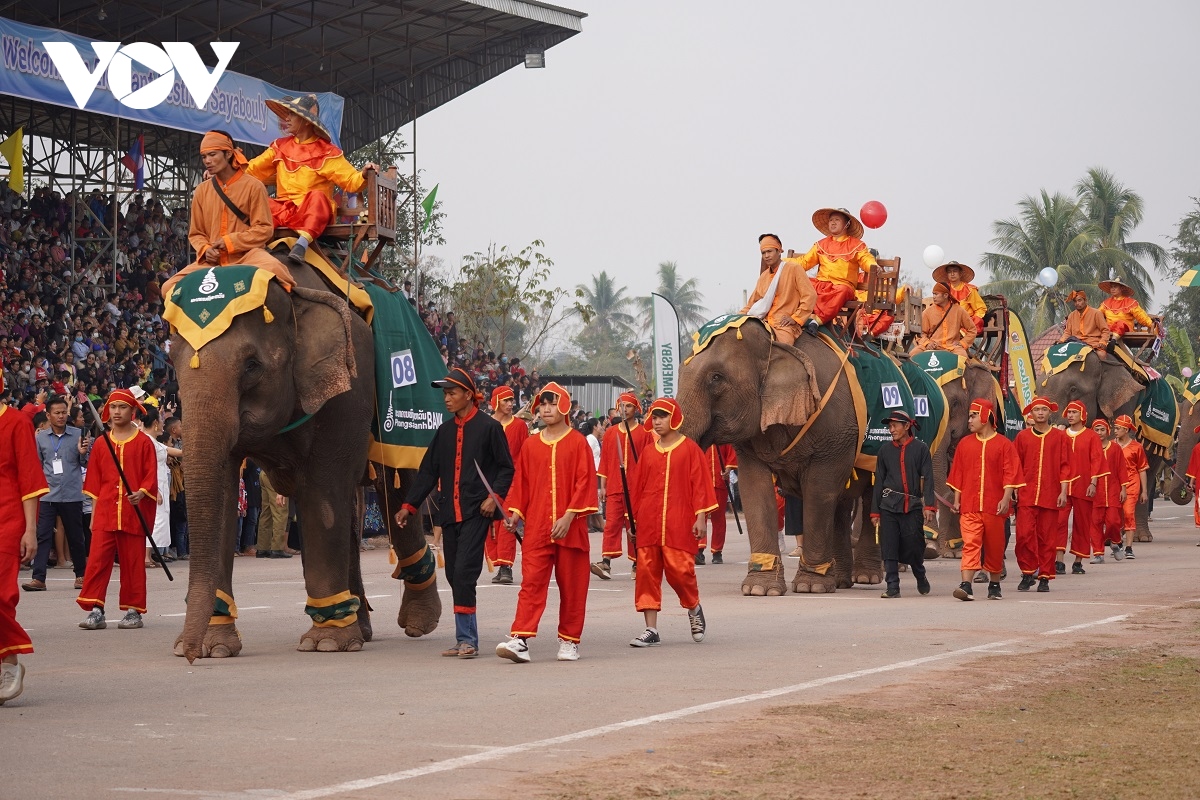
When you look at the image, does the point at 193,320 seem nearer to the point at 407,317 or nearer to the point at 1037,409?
the point at 407,317

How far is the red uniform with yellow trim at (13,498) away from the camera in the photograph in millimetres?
8602

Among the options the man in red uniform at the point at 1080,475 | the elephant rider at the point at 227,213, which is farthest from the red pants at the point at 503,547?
the elephant rider at the point at 227,213

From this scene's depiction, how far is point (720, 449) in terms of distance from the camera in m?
20.6

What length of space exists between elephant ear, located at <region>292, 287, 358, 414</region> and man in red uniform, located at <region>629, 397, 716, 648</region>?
223 centimetres

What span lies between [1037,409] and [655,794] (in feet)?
37.2

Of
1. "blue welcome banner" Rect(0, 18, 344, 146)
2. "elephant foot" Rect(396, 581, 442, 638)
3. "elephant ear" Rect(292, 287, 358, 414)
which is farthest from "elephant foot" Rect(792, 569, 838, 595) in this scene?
"blue welcome banner" Rect(0, 18, 344, 146)

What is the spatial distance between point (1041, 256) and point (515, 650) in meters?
52.8

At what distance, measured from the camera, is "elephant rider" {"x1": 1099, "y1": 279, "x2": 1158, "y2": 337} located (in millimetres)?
25672

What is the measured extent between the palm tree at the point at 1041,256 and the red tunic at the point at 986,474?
→ 44.1 meters

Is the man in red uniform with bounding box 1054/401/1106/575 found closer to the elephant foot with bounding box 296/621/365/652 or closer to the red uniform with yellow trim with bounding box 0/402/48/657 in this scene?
the elephant foot with bounding box 296/621/365/652

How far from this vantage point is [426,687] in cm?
933

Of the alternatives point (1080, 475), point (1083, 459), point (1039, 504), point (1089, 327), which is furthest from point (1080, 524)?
point (1089, 327)

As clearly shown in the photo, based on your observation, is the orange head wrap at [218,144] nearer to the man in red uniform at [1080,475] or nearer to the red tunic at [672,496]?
the red tunic at [672,496]

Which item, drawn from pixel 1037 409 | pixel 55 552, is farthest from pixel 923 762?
pixel 55 552
